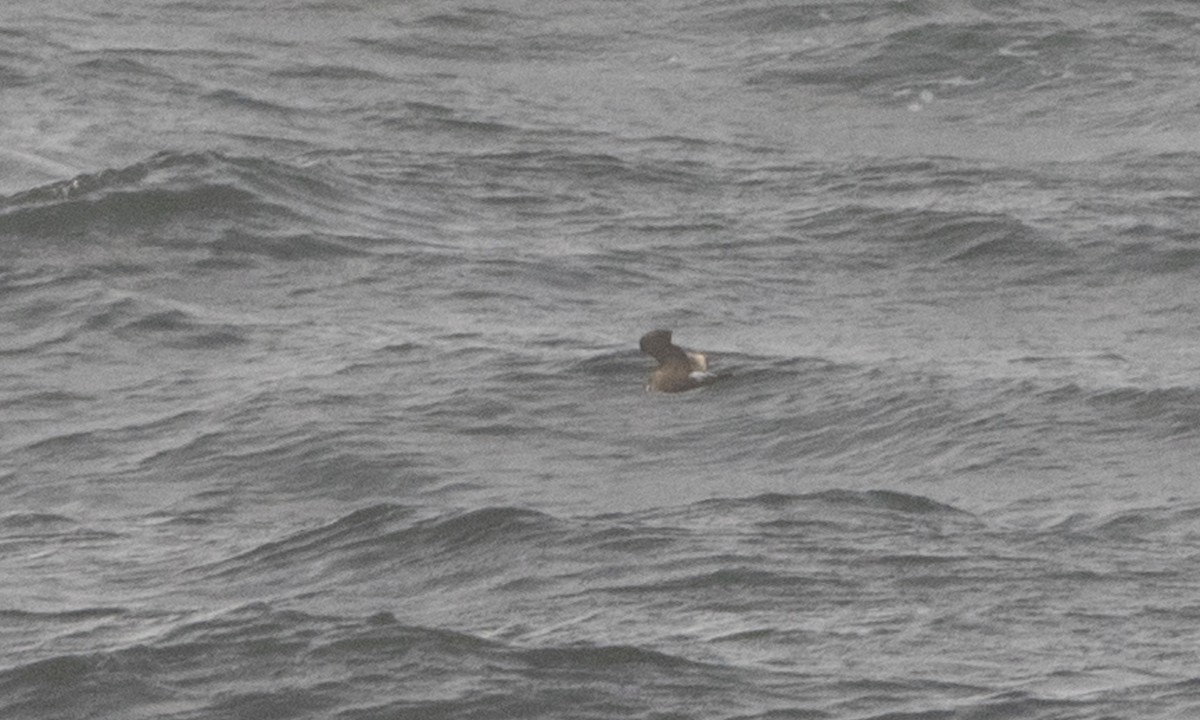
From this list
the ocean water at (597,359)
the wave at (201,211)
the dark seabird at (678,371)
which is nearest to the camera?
the ocean water at (597,359)

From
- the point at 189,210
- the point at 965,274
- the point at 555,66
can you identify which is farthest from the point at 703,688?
the point at 555,66

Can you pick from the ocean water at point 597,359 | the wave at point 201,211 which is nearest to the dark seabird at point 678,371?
the ocean water at point 597,359

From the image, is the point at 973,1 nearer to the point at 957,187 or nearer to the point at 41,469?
the point at 957,187

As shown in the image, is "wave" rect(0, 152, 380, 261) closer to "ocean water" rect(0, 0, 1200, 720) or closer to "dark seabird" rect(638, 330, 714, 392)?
"ocean water" rect(0, 0, 1200, 720)

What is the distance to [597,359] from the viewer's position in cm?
2153

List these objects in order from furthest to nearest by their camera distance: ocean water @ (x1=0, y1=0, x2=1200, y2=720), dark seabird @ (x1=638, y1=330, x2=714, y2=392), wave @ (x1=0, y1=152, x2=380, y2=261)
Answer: wave @ (x1=0, y1=152, x2=380, y2=261) < dark seabird @ (x1=638, y1=330, x2=714, y2=392) < ocean water @ (x1=0, y1=0, x2=1200, y2=720)

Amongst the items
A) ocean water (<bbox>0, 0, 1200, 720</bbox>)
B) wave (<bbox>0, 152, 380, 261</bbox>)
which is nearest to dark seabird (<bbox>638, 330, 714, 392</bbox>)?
ocean water (<bbox>0, 0, 1200, 720</bbox>)

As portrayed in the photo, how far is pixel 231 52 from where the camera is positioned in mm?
30766

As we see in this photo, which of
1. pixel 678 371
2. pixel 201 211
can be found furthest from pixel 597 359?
pixel 201 211

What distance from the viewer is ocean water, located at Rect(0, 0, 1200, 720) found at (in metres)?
16.1

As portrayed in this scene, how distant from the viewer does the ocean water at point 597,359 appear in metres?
16.1

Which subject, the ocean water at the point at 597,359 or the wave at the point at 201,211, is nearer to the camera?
the ocean water at the point at 597,359

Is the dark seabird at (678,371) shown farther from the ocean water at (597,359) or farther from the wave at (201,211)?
the wave at (201,211)

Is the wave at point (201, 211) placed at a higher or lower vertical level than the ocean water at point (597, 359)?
higher
